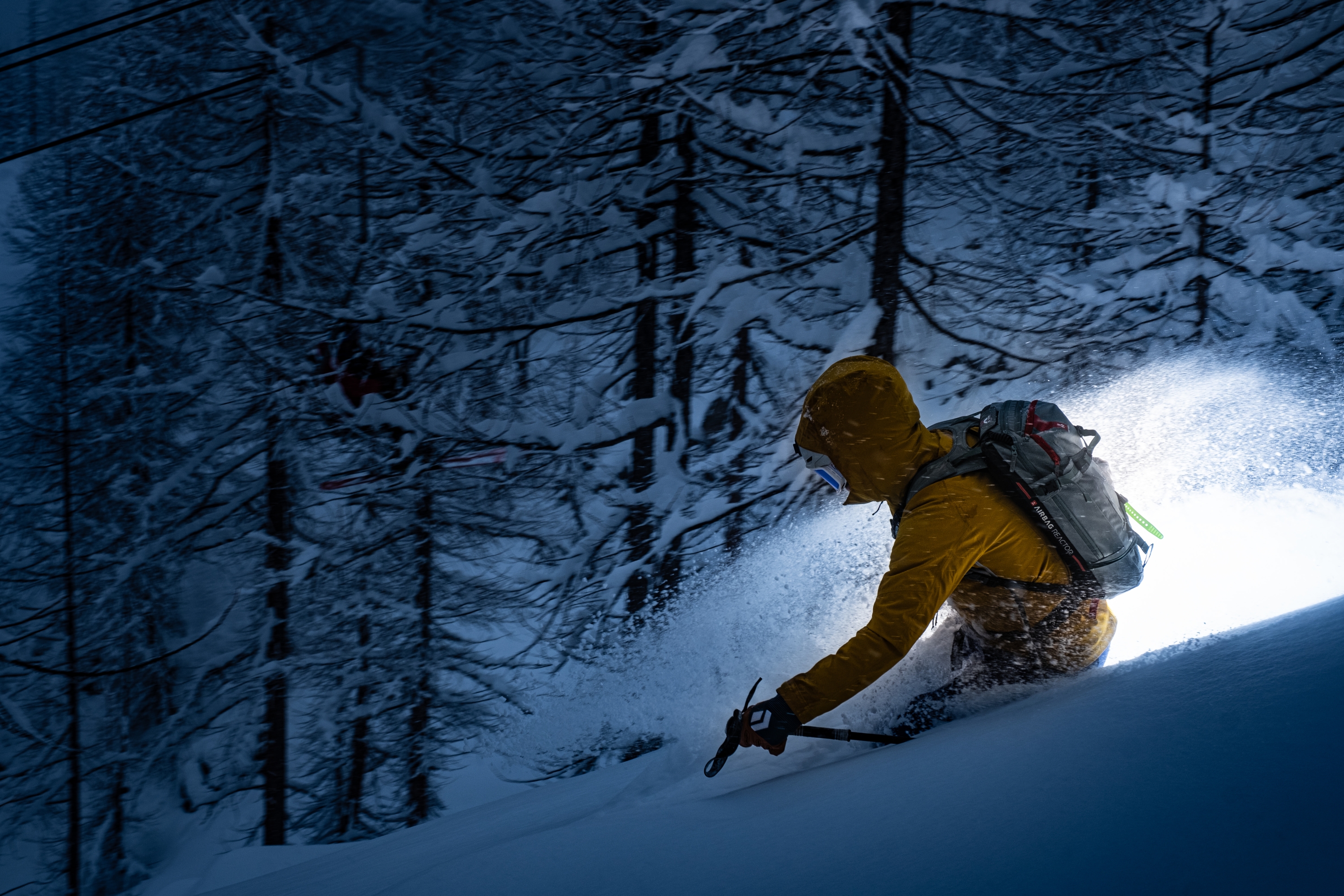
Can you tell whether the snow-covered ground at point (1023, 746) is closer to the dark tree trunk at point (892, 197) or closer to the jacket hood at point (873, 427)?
the jacket hood at point (873, 427)

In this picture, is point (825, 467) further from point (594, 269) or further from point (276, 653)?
point (276, 653)

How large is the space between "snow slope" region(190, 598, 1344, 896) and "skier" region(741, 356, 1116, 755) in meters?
0.21

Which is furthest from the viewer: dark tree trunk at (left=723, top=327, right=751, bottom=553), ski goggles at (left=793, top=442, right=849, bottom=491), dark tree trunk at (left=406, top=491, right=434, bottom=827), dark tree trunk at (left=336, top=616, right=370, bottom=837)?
dark tree trunk at (left=336, top=616, right=370, bottom=837)

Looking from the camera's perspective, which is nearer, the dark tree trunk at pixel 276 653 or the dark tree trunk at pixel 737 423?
the dark tree trunk at pixel 737 423

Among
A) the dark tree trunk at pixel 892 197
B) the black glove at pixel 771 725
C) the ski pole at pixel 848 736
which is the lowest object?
the ski pole at pixel 848 736

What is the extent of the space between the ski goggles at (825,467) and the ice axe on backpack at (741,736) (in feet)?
2.43

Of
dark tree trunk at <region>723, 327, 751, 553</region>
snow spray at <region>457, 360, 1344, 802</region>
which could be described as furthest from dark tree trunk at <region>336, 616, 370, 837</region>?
dark tree trunk at <region>723, 327, 751, 553</region>

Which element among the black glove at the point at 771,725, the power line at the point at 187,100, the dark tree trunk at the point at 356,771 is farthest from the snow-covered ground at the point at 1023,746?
the power line at the point at 187,100

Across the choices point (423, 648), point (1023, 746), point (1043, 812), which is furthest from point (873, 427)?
point (423, 648)

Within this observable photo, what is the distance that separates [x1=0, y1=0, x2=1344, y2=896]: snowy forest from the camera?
4.36 metres

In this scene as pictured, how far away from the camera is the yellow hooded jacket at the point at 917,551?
1801mm

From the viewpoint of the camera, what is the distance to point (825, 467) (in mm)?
2176

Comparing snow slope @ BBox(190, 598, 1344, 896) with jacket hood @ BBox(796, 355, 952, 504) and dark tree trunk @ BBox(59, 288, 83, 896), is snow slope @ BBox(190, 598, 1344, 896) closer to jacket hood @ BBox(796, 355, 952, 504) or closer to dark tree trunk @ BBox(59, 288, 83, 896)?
jacket hood @ BBox(796, 355, 952, 504)

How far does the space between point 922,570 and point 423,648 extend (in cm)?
544
